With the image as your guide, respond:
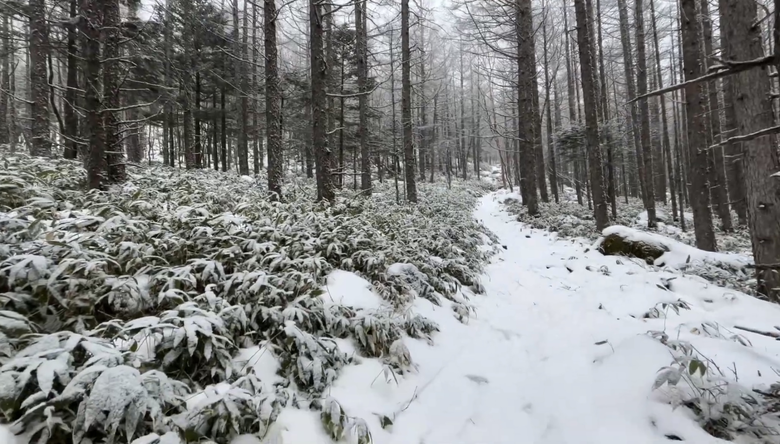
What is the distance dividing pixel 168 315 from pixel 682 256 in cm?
846

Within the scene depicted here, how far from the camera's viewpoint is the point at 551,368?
339 cm

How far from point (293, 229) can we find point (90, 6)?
4.63 meters

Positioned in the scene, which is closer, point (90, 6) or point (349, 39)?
point (90, 6)

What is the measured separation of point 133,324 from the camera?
7.32 ft

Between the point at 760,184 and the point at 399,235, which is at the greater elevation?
the point at 760,184

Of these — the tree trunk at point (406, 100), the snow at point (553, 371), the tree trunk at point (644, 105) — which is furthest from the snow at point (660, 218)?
the snow at point (553, 371)

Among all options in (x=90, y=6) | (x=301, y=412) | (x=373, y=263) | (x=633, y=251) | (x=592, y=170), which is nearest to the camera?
(x=301, y=412)

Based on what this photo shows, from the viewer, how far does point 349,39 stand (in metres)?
16.1

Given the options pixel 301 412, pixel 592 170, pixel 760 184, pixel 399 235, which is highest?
pixel 592 170

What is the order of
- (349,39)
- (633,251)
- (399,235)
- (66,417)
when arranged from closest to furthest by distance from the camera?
(66,417), (399,235), (633,251), (349,39)

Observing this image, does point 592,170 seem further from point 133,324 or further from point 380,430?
point 133,324

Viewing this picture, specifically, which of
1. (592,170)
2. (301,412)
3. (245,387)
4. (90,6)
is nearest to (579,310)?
(301,412)

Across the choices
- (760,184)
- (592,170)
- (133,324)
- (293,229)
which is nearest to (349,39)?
(592,170)

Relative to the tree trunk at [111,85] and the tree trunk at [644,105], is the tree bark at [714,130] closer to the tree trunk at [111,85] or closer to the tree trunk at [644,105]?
the tree trunk at [644,105]
